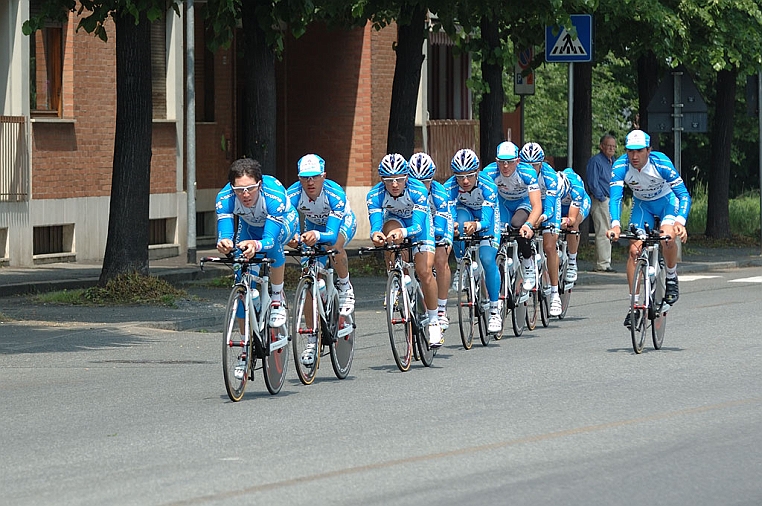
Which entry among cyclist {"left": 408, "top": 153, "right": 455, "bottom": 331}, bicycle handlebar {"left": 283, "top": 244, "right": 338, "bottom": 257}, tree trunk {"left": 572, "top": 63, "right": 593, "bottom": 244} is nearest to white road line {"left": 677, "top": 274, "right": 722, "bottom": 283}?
tree trunk {"left": 572, "top": 63, "right": 593, "bottom": 244}

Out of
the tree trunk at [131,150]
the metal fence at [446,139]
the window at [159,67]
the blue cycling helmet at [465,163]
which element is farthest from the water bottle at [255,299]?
the metal fence at [446,139]

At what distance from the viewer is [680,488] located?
7.91 meters

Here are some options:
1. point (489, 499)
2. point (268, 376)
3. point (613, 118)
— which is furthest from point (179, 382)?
point (613, 118)

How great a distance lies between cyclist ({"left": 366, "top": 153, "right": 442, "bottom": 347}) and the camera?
12.7 metres

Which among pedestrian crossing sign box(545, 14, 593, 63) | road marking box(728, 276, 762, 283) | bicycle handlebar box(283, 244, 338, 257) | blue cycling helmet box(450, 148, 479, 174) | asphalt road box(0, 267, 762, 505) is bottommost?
asphalt road box(0, 267, 762, 505)

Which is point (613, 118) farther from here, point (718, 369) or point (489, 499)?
point (489, 499)

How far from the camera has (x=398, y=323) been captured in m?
12.6

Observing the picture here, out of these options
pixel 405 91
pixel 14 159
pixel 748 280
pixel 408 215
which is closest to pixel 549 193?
pixel 408 215

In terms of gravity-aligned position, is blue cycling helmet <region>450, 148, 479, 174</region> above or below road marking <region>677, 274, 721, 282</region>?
above

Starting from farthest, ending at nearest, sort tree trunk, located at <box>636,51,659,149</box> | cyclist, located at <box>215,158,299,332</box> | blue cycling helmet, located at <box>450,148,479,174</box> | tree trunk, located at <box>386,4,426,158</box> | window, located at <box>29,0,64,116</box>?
tree trunk, located at <box>636,51,659,149</box> < window, located at <box>29,0,64,116</box> < tree trunk, located at <box>386,4,426,158</box> < blue cycling helmet, located at <box>450,148,479,174</box> < cyclist, located at <box>215,158,299,332</box>

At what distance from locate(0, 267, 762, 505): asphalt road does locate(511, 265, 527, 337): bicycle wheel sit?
1.09 ft

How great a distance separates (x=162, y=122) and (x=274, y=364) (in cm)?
1611

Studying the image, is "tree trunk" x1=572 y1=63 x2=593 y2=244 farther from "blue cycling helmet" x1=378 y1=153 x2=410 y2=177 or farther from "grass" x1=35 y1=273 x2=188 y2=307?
"blue cycling helmet" x1=378 y1=153 x2=410 y2=177

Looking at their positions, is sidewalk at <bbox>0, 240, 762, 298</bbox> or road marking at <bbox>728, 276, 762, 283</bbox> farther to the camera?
road marking at <bbox>728, 276, 762, 283</bbox>
